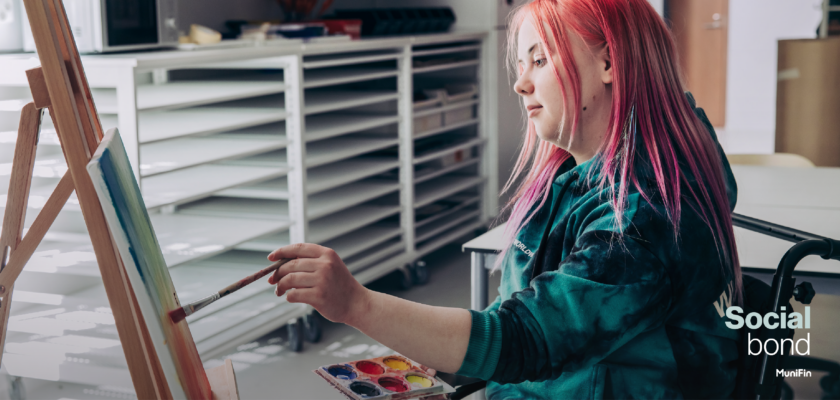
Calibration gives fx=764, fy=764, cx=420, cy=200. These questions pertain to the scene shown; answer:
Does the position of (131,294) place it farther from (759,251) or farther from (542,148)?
(759,251)

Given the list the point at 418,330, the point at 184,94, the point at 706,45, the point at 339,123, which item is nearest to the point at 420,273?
the point at 339,123

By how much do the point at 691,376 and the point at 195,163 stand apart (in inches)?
60.5

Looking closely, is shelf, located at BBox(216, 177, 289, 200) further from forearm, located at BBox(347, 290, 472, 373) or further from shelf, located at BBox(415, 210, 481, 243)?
forearm, located at BBox(347, 290, 472, 373)

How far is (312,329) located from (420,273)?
0.80 meters

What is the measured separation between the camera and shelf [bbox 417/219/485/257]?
352 cm

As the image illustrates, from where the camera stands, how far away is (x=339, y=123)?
9.88 ft

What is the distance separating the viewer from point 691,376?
1031mm

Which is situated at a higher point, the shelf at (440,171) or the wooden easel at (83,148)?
the wooden easel at (83,148)

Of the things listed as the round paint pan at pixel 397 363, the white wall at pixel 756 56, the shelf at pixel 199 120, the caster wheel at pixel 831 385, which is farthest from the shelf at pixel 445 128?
the white wall at pixel 756 56

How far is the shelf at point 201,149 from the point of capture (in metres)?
2.13

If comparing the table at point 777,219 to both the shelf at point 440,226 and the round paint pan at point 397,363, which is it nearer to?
the round paint pan at point 397,363

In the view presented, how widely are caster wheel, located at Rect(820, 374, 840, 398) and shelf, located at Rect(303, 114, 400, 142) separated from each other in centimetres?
181

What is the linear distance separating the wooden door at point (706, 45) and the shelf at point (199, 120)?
634cm

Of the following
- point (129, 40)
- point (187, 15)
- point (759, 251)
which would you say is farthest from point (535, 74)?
point (187, 15)
